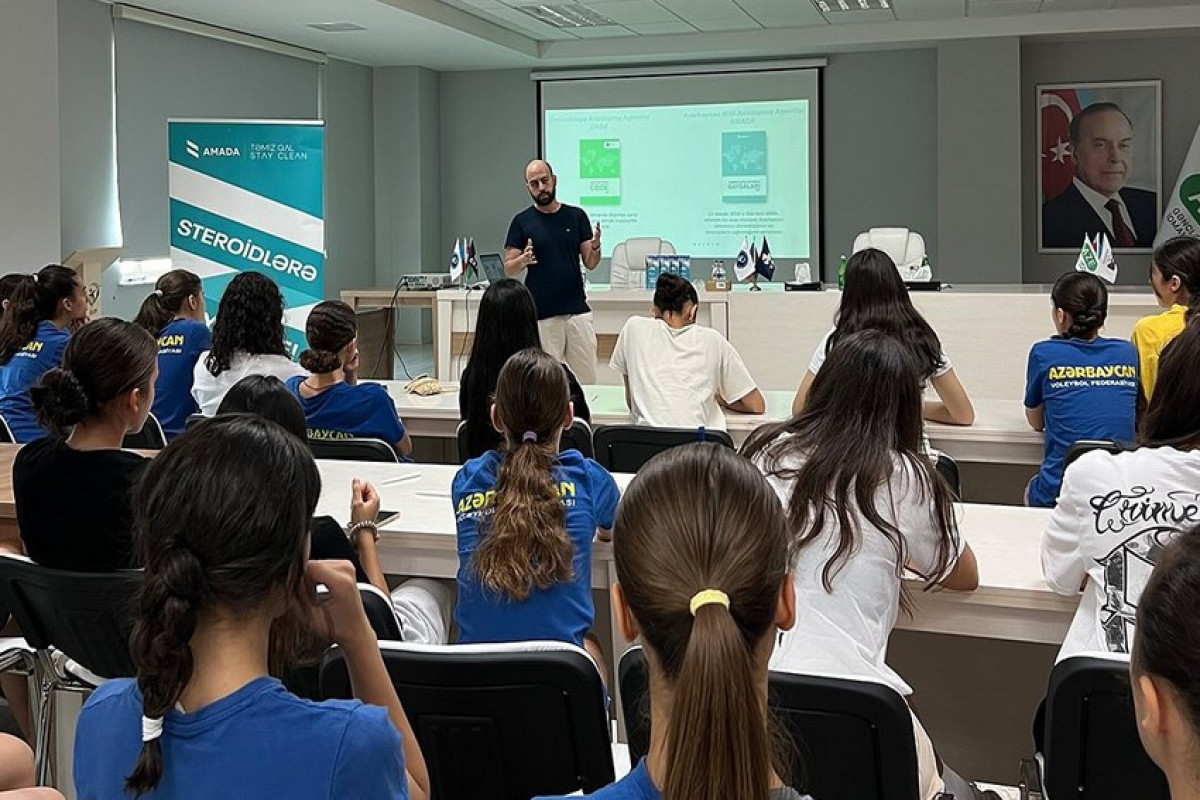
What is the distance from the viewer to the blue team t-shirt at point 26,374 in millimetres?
4032

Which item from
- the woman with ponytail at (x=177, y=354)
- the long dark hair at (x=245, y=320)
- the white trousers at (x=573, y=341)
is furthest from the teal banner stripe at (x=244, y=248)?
the long dark hair at (x=245, y=320)

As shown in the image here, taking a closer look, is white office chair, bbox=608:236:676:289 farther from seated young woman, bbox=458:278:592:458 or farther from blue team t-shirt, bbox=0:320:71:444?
seated young woman, bbox=458:278:592:458

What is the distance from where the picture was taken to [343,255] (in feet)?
34.8

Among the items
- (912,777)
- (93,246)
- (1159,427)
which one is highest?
(93,246)

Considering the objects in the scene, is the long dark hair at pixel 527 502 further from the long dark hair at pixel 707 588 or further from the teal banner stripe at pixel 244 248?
the teal banner stripe at pixel 244 248

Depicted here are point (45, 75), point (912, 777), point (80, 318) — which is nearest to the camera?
point (912, 777)

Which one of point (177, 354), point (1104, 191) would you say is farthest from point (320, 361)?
point (1104, 191)

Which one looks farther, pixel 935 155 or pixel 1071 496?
pixel 935 155

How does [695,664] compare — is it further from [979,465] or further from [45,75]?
[45,75]

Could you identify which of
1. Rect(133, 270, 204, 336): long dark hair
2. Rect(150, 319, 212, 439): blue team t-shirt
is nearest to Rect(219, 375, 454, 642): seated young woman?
Rect(150, 319, 212, 439): blue team t-shirt

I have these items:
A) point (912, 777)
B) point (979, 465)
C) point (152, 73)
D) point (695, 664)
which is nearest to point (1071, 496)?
point (912, 777)

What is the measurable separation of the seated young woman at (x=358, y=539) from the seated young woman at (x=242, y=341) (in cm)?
145

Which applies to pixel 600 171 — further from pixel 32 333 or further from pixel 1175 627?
pixel 1175 627

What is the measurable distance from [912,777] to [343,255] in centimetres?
957
